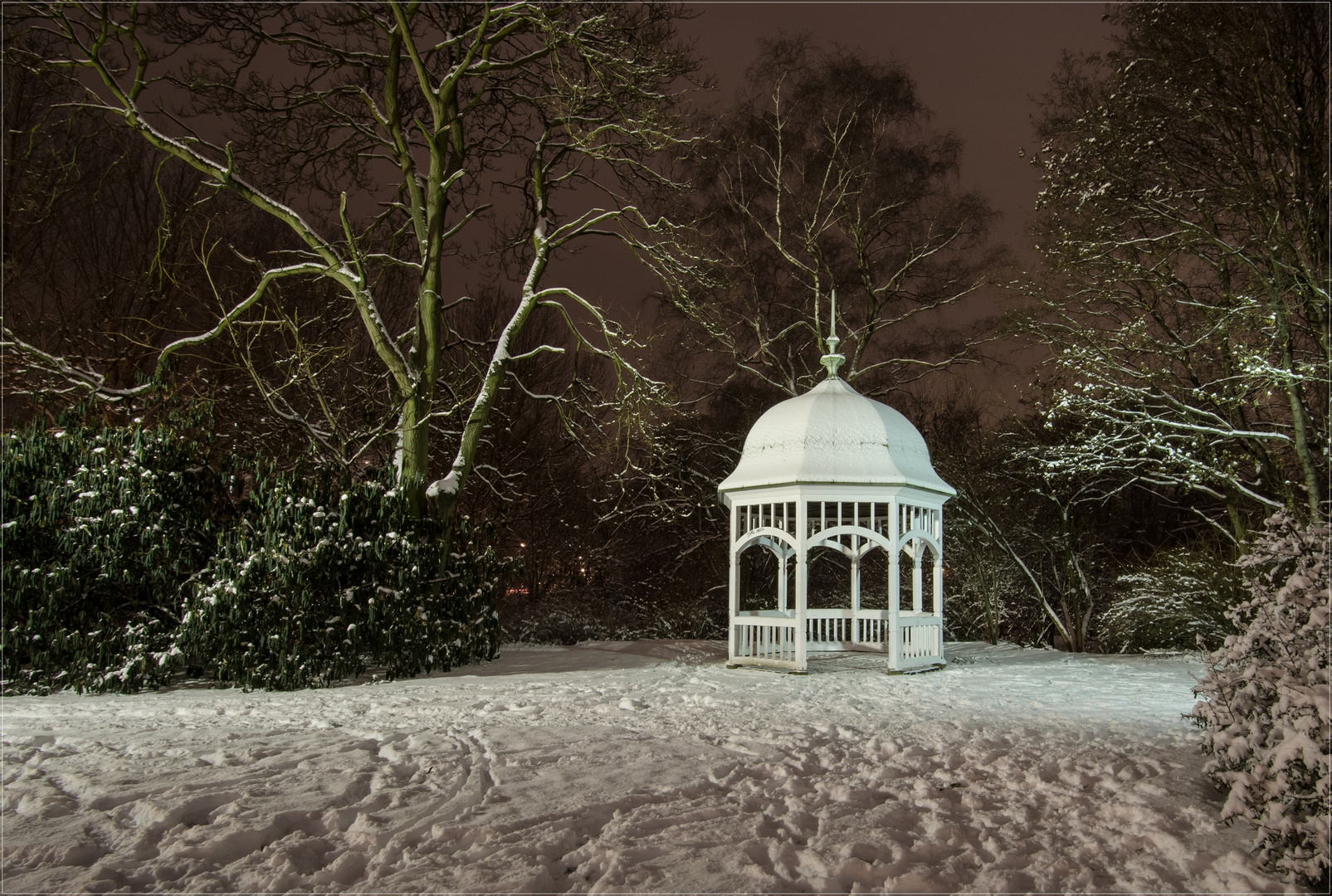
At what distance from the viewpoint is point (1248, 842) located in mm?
3836

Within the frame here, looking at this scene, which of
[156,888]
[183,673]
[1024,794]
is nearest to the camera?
[156,888]

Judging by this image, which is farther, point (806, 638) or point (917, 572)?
point (917, 572)

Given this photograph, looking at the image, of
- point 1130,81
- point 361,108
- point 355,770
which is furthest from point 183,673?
point 1130,81

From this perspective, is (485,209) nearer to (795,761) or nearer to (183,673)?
(183,673)

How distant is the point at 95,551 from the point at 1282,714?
9.48 meters

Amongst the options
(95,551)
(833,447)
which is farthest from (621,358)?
(95,551)

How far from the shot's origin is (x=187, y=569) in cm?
903

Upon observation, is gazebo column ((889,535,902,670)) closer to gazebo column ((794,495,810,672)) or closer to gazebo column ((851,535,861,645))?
gazebo column ((794,495,810,672))

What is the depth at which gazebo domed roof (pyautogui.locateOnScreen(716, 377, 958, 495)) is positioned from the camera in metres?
10.2

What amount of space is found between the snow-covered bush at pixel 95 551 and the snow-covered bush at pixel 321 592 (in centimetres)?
42

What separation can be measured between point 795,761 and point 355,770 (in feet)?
8.09

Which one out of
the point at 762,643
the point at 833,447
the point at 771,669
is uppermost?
the point at 833,447

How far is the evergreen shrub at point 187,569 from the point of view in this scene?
8.52m

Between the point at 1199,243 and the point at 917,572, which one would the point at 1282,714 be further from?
the point at 1199,243
